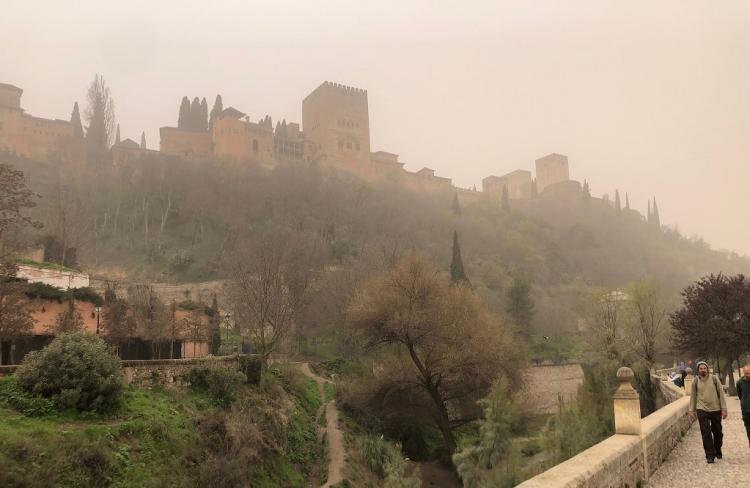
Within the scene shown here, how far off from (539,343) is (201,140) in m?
51.5

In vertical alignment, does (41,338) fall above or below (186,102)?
below

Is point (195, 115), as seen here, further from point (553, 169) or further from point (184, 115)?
point (553, 169)

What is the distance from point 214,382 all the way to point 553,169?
332 feet

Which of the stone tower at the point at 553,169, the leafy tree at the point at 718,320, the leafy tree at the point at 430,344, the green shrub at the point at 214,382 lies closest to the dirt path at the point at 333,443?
the leafy tree at the point at 430,344

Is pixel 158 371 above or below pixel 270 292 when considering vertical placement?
below

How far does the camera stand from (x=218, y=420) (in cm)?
1720

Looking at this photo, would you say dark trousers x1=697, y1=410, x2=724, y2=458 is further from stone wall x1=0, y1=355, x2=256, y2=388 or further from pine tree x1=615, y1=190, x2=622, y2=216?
pine tree x1=615, y1=190, x2=622, y2=216

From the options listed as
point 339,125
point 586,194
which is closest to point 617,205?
point 586,194

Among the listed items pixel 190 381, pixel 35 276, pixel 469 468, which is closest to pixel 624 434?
pixel 469 468

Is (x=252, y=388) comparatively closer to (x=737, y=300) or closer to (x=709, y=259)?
(x=737, y=300)

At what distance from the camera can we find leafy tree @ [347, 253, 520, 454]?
74.8ft

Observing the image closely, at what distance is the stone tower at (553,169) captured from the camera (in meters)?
111

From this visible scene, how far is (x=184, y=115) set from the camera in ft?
261

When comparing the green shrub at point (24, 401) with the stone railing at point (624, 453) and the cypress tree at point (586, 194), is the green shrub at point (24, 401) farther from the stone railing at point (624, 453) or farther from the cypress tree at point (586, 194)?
the cypress tree at point (586, 194)
